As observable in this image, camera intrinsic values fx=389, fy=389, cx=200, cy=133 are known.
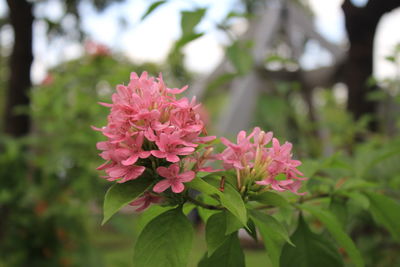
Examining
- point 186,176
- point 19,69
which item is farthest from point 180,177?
point 19,69

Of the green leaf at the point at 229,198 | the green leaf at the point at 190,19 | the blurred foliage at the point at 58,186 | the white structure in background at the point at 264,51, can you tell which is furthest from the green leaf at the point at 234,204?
the white structure in background at the point at 264,51

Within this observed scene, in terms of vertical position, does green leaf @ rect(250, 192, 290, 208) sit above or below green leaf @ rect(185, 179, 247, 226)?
below

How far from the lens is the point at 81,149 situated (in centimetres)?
237

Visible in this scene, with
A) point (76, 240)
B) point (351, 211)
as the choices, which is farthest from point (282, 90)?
point (76, 240)

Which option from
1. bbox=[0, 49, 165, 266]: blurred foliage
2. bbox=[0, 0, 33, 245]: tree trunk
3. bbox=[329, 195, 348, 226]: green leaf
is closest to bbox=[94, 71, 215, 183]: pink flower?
bbox=[329, 195, 348, 226]: green leaf

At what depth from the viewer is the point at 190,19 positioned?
1017mm

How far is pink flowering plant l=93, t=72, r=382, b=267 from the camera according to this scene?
50 centimetres

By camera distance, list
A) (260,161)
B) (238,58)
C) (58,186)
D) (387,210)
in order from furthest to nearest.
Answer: (58,186)
(238,58)
(387,210)
(260,161)

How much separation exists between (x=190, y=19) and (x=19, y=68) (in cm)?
176

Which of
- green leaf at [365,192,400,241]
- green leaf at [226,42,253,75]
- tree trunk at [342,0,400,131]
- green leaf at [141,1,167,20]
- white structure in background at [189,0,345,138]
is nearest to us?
green leaf at [365,192,400,241]

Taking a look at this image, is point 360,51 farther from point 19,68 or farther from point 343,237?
point 19,68

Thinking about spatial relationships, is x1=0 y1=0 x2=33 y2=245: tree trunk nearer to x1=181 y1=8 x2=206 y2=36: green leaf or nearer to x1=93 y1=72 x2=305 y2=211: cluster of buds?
x1=181 y1=8 x2=206 y2=36: green leaf

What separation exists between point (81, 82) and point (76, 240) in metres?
0.99

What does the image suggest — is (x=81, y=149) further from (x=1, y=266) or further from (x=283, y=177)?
(x=283, y=177)
